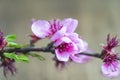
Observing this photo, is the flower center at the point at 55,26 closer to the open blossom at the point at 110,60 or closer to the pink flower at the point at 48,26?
the pink flower at the point at 48,26

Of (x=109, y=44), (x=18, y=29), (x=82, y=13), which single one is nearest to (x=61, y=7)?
(x=82, y=13)

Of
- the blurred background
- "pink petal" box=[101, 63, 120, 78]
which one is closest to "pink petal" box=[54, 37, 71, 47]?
"pink petal" box=[101, 63, 120, 78]

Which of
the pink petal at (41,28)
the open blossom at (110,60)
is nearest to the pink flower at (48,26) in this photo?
the pink petal at (41,28)

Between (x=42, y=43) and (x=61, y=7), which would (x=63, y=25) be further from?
(x=61, y=7)

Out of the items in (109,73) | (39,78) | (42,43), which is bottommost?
(39,78)

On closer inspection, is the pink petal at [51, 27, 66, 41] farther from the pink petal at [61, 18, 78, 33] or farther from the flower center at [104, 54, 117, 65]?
the flower center at [104, 54, 117, 65]

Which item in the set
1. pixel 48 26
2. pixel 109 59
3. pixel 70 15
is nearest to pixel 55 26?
pixel 48 26

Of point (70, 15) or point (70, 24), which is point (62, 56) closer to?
point (70, 24)
